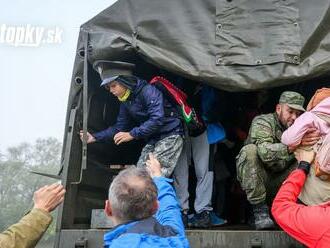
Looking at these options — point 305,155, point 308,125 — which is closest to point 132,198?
point 305,155

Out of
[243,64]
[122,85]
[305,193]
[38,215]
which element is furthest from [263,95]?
[38,215]

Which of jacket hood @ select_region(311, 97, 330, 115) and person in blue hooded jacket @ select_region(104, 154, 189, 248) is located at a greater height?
jacket hood @ select_region(311, 97, 330, 115)

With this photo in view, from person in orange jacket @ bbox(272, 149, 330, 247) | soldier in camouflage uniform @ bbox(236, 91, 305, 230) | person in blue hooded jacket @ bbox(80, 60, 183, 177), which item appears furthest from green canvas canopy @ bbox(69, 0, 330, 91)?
person in orange jacket @ bbox(272, 149, 330, 247)

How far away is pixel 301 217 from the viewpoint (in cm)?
223

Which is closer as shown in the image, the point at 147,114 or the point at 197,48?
the point at 197,48

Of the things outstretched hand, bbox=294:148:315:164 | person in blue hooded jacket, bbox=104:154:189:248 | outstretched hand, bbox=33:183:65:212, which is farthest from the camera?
outstretched hand, bbox=294:148:315:164

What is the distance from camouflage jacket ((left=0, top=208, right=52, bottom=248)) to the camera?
1.82m

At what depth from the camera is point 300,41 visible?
316 cm

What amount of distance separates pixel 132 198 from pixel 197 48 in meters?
1.68

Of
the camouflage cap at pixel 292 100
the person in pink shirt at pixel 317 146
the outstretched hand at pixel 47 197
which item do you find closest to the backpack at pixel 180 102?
the camouflage cap at pixel 292 100

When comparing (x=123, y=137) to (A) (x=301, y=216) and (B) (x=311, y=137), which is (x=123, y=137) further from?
(A) (x=301, y=216)

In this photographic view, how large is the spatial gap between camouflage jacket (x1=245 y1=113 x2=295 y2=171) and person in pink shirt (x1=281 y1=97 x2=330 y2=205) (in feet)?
0.77

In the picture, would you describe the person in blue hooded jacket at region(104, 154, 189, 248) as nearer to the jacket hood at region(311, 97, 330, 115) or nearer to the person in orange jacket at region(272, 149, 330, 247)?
the person in orange jacket at region(272, 149, 330, 247)

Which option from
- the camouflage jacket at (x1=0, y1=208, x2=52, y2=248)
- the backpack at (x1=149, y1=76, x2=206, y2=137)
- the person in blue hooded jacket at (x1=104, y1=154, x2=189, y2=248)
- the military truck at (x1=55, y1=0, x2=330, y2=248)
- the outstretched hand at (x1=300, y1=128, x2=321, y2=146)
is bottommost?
the camouflage jacket at (x1=0, y1=208, x2=52, y2=248)
